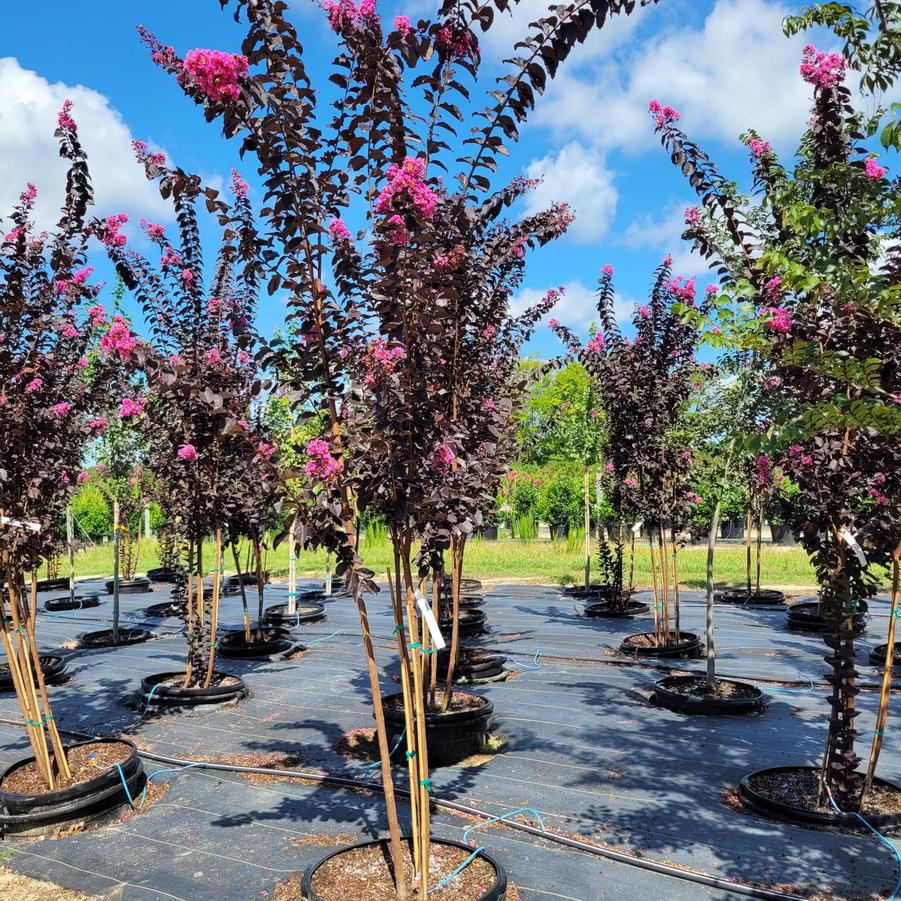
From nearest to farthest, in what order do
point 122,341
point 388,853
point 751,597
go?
1. point 388,853
2. point 122,341
3. point 751,597

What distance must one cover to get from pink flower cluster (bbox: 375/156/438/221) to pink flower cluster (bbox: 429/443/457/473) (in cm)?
91

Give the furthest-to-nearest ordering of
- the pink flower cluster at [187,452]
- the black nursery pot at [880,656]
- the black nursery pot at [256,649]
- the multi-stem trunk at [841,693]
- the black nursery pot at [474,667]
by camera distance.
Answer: the black nursery pot at [256,649], the black nursery pot at [880,656], the black nursery pot at [474,667], the pink flower cluster at [187,452], the multi-stem trunk at [841,693]

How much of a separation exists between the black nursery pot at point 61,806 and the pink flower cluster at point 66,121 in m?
3.68

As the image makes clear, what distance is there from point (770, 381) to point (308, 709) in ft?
14.3

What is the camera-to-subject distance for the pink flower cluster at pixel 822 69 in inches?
150

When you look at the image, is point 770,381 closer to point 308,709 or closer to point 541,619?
point 308,709

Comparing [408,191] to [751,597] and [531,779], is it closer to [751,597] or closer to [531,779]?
[531,779]

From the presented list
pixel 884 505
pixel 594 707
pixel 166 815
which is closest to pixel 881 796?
pixel 884 505

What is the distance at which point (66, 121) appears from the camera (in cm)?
448

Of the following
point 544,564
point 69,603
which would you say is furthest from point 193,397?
point 544,564

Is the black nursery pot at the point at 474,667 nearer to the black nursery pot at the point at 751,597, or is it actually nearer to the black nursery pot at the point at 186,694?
the black nursery pot at the point at 186,694

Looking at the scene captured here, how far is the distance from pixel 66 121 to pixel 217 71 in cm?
262

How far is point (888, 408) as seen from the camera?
259 cm

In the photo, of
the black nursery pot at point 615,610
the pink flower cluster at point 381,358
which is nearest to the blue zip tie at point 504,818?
the pink flower cluster at point 381,358
